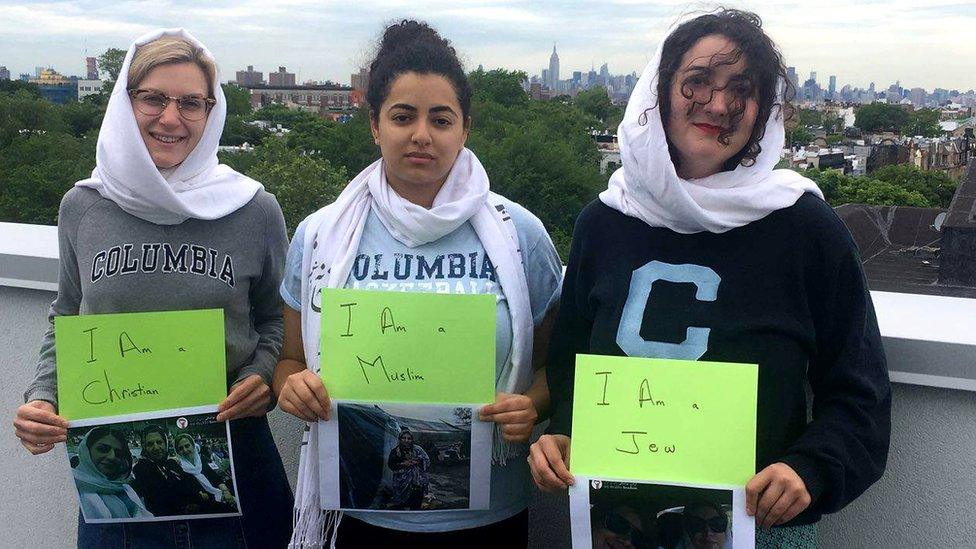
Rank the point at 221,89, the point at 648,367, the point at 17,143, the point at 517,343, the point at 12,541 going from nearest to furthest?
the point at 648,367, the point at 517,343, the point at 221,89, the point at 12,541, the point at 17,143

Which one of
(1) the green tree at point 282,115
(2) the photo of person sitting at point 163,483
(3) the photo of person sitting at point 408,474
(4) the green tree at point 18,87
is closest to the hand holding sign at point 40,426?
(2) the photo of person sitting at point 163,483

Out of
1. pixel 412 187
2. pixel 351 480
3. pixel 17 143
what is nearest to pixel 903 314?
pixel 412 187

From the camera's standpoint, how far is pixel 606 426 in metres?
1.58

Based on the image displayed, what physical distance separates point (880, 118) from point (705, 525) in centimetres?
3173

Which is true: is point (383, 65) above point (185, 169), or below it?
above

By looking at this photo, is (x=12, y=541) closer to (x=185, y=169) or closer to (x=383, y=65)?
(x=185, y=169)

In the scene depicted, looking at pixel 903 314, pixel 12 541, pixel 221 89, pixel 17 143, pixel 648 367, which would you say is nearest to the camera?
pixel 648 367

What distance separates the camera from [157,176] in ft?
6.44

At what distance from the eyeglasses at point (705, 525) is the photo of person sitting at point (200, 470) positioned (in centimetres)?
108

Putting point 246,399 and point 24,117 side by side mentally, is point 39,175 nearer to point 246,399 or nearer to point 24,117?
point 24,117

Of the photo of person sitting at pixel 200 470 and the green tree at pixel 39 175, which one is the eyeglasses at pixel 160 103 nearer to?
the photo of person sitting at pixel 200 470

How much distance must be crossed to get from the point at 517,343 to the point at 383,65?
0.68m

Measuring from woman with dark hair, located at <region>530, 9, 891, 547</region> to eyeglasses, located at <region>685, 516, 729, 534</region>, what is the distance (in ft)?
0.22

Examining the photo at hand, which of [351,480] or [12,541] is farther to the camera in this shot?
[12,541]
